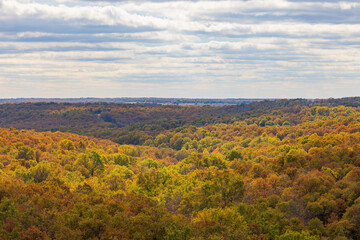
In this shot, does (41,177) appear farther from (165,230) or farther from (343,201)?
(343,201)

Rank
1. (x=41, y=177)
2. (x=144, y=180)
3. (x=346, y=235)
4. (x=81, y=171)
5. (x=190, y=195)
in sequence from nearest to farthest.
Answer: (x=346, y=235)
(x=190, y=195)
(x=144, y=180)
(x=41, y=177)
(x=81, y=171)

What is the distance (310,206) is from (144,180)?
101 feet

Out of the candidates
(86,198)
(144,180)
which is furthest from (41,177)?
(86,198)

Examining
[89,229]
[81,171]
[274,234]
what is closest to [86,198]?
[89,229]

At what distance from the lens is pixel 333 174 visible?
64188 millimetres

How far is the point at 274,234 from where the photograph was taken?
4072 centimetres

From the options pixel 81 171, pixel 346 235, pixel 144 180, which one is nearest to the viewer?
pixel 346 235

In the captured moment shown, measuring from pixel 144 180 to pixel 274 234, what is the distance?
3568 cm

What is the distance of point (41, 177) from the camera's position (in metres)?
82.5

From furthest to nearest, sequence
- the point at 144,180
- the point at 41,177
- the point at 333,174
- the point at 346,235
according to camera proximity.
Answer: the point at 41,177
the point at 144,180
the point at 333,174
the point at 346,235

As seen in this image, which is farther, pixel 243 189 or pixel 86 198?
pixel 243 189

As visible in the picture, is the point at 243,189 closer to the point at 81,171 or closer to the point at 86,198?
the point at 86,198

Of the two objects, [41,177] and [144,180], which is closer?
[144,180]

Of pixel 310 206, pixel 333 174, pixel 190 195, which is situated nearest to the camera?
pixel 310 206
